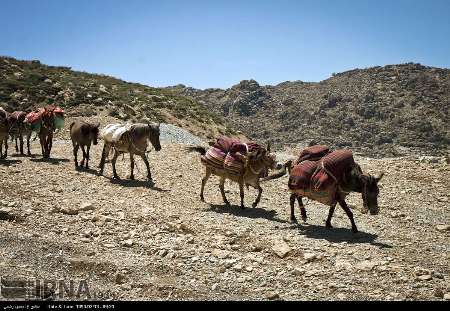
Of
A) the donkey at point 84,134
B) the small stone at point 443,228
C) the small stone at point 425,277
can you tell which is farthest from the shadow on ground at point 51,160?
the small stone at point 425,277

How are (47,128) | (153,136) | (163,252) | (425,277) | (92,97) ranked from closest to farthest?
(425,277) → (163,252) → (153,136) → (47,128) → (92,97)

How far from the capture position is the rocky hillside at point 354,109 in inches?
2832

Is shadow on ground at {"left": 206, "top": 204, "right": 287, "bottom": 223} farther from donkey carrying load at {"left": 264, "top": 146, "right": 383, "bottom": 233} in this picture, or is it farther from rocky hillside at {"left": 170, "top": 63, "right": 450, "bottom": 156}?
rocky hillside at {"left": 170, "top": 63, "right": 450, "bottom": 156}

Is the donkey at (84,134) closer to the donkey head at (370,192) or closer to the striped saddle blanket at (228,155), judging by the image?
the striped saddle blanket at (228,155)

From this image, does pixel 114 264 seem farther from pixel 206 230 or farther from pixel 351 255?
pixel 351 255

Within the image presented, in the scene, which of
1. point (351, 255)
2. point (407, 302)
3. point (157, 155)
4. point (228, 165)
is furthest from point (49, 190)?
point (407, 302)

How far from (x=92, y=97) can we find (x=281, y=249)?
1350 inches

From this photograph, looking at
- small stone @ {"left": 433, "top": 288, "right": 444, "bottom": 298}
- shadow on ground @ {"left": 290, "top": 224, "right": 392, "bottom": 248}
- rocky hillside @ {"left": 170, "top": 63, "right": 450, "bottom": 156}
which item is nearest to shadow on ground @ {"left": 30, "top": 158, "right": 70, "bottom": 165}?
shadow on ground @ {"left": 290, "top": 224, "right": 392, "bottom": 248}

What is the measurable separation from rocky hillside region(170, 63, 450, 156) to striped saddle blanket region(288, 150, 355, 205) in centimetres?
5239

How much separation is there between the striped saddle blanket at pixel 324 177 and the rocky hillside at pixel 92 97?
26412 millimetres

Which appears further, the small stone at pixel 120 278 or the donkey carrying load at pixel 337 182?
the donkey carrying load at pixel 337 182

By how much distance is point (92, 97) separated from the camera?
39.9m

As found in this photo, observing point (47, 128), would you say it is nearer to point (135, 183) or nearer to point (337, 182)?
point (135, 183)

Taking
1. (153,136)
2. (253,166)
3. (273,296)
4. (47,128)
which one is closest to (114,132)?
(153,136)
